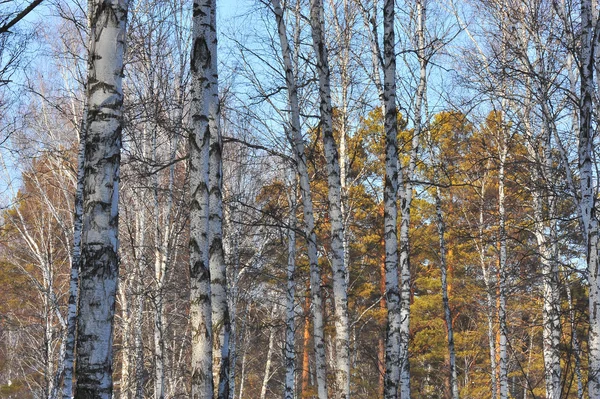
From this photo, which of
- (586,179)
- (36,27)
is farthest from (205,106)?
(36,27)

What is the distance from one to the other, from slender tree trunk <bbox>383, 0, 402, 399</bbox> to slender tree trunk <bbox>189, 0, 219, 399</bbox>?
2364 millimetres

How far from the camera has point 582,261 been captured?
632 inches

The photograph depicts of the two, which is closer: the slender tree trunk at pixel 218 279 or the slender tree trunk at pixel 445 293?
the slender tree trunk at pixel 218 279

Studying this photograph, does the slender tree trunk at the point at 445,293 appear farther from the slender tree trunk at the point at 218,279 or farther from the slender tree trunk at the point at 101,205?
the slender tree trunk at the point at 101,205

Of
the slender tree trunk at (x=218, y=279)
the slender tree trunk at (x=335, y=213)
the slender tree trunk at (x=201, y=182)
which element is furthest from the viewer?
the slender tree trunk at (x=335, y=213)

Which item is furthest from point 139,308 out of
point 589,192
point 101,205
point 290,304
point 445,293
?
point 101,205

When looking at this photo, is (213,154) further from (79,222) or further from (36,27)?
(36,27)

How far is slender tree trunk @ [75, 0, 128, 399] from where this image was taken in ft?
10.5

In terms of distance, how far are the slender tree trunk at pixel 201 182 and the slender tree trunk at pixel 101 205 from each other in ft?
5.02

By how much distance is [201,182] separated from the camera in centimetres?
511

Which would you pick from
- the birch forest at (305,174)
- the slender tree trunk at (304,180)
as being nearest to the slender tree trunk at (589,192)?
the birch forest at (305,174)

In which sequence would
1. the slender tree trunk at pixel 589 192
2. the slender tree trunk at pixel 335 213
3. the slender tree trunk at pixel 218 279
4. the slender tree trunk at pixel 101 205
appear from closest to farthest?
the slender tree trunk at pixel 101 205
the slender tree trunk at pixel 218 279
the slender tree trunk at pixel 589 192
the slender tree trunk at pixel 335 213

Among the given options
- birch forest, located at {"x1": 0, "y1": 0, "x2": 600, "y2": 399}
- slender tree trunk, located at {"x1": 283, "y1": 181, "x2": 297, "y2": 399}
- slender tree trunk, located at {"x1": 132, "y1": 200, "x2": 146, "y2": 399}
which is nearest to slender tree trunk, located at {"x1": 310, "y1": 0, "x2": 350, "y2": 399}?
birch forest, located at {"x1": 0, "y1": 0, "x2": 600, "y2": 399}

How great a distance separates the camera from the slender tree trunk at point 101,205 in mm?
3199
